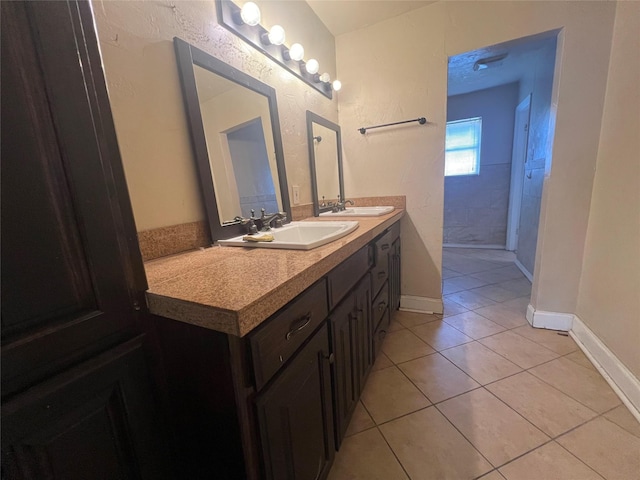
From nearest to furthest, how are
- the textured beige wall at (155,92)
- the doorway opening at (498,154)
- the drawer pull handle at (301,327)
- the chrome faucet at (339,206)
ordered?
the drawer pull handle at (301,327), the textured beige wall at (155,92), the chrome faucet at (339,206), the doorway opening at (498,154)

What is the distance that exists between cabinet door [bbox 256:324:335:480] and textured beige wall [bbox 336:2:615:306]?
1.62 m

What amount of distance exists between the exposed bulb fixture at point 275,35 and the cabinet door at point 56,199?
110 cm

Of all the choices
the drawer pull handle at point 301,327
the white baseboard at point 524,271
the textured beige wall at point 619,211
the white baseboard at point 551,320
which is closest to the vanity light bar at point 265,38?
the drawer pull handle at point 301,327

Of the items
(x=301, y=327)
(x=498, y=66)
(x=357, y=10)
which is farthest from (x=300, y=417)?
(x=498, y=66)

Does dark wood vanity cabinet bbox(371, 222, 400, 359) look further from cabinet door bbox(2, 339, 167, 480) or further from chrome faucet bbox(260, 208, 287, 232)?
cabinet door bbox(2, 339, 167, 480)

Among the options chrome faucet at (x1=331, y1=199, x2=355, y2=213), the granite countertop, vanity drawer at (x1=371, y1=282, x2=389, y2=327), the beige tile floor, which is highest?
chrome faucet at (x1=331, y1=199, x2=355, y2=213)

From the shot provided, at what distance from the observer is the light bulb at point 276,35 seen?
1330 mm

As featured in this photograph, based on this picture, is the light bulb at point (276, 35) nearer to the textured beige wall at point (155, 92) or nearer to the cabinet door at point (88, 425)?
the textured beige wall at point (155, 92)

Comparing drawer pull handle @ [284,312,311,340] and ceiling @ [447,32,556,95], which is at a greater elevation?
ceiling @ [447,32,556,95]

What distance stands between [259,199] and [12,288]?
1.01m

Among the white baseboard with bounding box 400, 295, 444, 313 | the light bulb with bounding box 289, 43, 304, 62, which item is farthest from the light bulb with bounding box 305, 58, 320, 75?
the white baseboard with bounding box 400, 295, 444, 313

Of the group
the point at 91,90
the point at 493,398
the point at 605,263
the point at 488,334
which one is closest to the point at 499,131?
the point at 605,263

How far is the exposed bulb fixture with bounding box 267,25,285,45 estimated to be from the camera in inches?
52.3

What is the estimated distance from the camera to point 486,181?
3967mm
